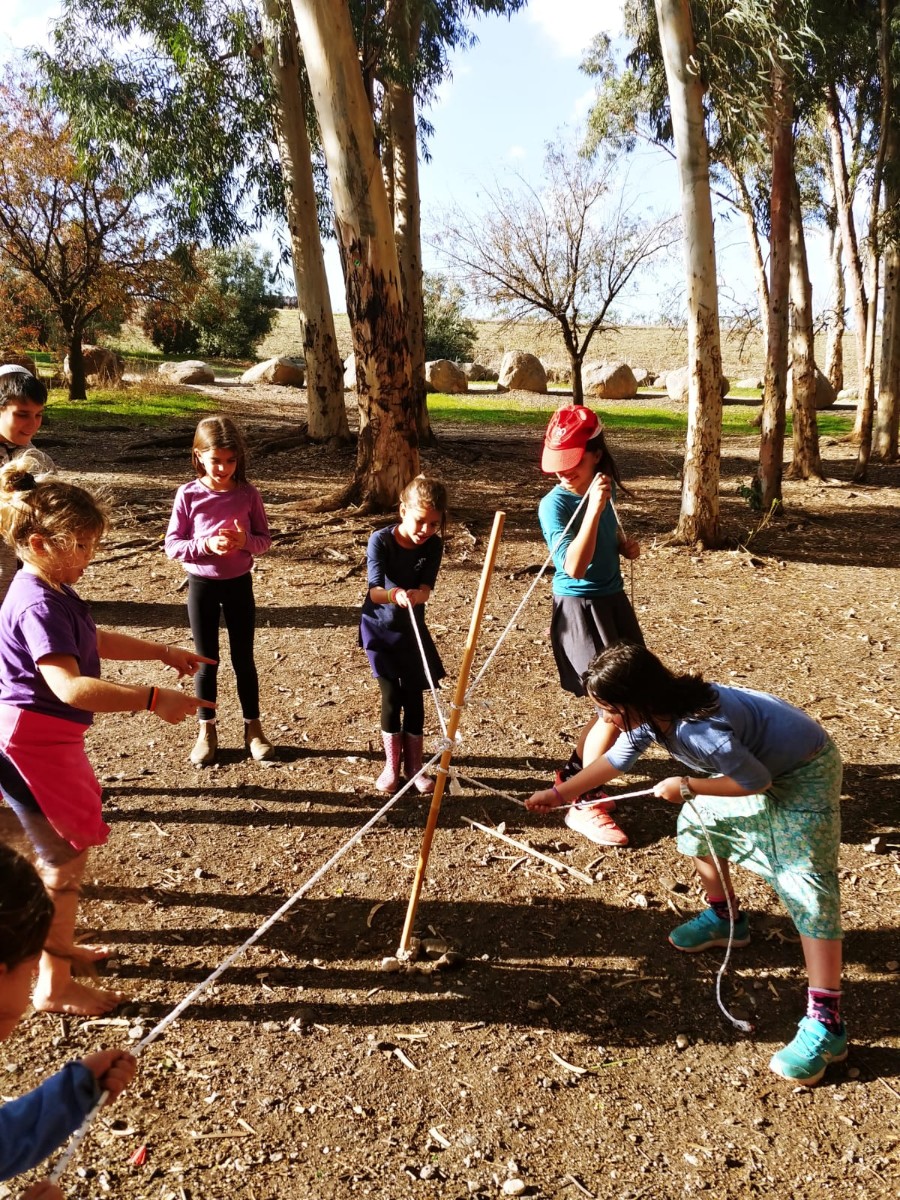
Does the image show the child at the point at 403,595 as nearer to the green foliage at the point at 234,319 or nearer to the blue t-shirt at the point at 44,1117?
the blue t-shirt at the point at 44,1117

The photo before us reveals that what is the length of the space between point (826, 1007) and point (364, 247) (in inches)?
308

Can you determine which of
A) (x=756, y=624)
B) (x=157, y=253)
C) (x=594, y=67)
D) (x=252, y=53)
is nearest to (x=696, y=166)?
(x=756, y=624)

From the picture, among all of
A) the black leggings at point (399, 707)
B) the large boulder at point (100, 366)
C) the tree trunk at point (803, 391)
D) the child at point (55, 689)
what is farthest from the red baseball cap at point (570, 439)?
the large boulder at point (100, 366)

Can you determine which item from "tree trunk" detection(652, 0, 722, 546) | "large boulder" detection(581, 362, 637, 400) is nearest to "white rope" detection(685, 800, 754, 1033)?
"tree trunk" detection(652, 0, 722, 546)

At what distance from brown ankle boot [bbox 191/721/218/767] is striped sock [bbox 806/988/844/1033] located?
3218mm

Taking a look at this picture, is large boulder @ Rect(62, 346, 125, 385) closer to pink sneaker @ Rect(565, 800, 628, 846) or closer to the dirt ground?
the dirt ground

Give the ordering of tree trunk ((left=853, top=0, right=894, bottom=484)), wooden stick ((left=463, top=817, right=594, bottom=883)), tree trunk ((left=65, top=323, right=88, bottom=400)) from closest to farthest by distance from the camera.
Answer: wooden stick ((left=463, top=817, right=594, bottom=883)) → tree trunk ((left=853, top=0, right=894, bottom=484)) → tree trunk ((left=65, top=323, right=88, bottom=400))

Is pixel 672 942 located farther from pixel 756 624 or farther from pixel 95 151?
pixel 95 151

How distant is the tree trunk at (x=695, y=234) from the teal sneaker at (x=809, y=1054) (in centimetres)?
656

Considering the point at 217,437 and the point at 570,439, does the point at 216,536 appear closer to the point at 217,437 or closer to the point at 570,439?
the point at 217,437

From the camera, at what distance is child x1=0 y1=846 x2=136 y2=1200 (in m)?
1.57

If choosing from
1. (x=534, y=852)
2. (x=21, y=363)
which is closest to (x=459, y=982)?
(x=534, y=852)

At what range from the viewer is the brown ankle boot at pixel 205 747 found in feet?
15.9

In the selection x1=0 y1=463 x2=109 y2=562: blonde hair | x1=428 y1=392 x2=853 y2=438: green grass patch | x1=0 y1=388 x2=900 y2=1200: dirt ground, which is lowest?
x1=0 y1=388 x2=900 y2=1200: dirt ground
